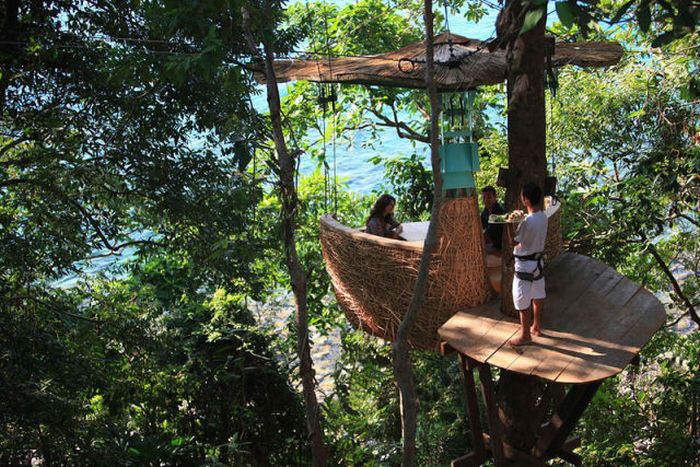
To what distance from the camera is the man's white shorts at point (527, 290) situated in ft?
12.8

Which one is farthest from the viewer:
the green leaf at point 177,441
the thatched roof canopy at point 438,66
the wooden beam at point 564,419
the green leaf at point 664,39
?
the green leaf at point 177,441

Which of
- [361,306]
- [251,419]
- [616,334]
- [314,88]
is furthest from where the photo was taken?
[314,88]

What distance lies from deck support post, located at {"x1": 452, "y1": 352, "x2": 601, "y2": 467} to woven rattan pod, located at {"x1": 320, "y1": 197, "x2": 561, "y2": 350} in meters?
0.28

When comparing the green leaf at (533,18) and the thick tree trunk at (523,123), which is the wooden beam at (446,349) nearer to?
the thick tree trunk at (523,123)

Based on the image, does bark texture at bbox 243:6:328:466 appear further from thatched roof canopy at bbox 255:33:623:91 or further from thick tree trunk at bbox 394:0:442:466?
thatched roof canopy at bbox 255:33:623:91

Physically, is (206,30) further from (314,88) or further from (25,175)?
(314,88)

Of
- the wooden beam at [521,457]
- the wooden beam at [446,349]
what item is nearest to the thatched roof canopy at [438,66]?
the wooden beam at [446,349]

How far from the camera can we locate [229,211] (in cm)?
490

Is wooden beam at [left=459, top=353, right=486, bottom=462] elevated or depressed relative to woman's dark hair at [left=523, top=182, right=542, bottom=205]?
depressed

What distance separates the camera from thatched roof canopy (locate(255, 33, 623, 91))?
14.2 feet

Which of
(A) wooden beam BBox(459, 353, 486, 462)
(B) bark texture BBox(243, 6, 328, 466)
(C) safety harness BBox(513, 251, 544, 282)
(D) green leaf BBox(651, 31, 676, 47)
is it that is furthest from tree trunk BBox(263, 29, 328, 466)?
(D) green leaf BBox(651, 31, 676, 47)

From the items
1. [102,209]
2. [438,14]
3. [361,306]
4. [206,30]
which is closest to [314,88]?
[438,14]

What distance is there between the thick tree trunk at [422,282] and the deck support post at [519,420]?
50cm

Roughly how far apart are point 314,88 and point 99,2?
3409mm
